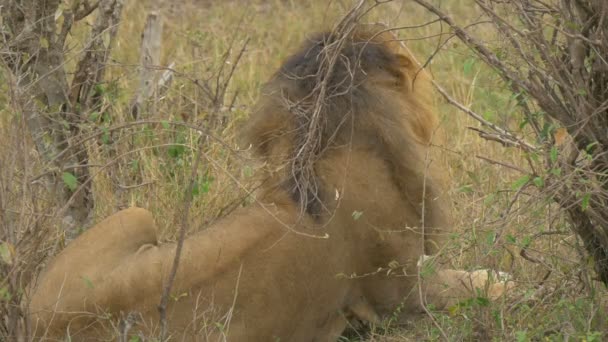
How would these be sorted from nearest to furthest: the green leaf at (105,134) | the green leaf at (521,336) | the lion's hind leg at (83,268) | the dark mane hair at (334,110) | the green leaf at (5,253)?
1. the green leaf at (5,253)
2. the green leaf at (521,336)
3. the lion's hind leg at (83,268)
4. the green leaf at (105,134)
5. the dark mane hair at (334,110)

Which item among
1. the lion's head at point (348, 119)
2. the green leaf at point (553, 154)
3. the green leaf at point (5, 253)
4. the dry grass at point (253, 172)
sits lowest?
the dry grass at point (253, 172)

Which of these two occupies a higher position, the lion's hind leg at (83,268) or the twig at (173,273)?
the twig at (173,273)

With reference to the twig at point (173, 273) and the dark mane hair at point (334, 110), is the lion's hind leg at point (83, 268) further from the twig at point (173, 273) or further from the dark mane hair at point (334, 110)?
the dark mane hair at point (334, 110)

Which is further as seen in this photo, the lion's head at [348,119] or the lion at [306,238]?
the lion's head at [348,119]

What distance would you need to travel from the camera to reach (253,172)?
4227mm

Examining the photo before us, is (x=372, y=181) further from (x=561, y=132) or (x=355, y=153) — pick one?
(x=561, y=132)

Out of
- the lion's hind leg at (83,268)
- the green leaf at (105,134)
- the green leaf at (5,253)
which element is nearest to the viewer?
the green leaf at (5,253)

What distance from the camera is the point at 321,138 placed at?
391 centimetres

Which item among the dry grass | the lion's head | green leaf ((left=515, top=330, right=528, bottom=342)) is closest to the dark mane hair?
the lion's head

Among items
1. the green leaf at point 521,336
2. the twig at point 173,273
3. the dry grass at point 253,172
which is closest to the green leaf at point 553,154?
the dry grass at point 253,172

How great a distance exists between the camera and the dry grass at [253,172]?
3.49 metres

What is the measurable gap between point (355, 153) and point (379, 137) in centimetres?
10

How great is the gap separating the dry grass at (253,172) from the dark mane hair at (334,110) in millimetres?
130

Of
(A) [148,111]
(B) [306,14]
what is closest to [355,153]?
(A) [148,111]
